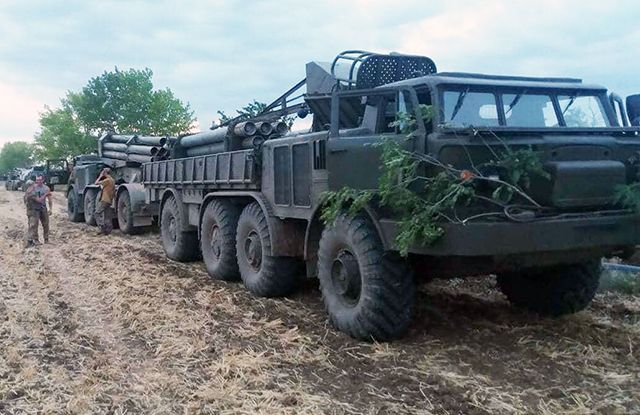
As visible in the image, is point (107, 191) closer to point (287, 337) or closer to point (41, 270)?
point (41, 270)

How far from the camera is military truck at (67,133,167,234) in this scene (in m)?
14.3

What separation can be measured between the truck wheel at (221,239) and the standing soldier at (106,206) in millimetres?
6687

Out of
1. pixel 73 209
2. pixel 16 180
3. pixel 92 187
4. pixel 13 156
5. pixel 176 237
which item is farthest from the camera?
pixel 13 156

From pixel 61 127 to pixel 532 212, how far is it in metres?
56.2

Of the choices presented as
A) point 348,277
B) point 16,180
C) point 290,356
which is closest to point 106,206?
point 348,277

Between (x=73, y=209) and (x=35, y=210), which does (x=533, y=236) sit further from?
(x=73, y=209)

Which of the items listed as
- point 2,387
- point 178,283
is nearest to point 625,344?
point 2,387

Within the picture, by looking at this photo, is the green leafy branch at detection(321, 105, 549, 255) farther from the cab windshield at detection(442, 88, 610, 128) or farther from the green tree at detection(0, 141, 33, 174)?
the green tree at detection(0, 141, 33, 174)

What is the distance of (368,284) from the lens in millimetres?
5551

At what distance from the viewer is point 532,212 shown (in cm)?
504

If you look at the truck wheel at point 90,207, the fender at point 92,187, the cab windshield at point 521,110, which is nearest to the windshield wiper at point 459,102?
the cab windshield at point 521,110

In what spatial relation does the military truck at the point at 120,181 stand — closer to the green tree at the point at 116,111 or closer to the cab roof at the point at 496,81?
the cab roof at the point at 496,81

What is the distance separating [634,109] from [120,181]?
42.1ft

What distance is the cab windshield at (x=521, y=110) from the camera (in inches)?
222
